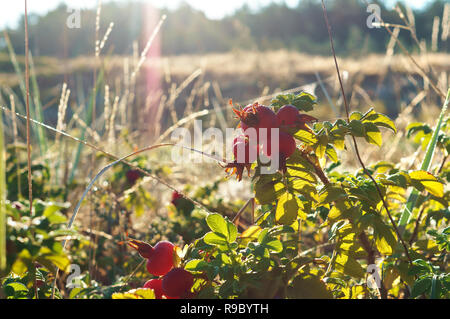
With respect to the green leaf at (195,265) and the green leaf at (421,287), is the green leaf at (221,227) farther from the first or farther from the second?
the green leaf at (421,287)

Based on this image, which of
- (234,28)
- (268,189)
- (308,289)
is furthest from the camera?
(234,28)

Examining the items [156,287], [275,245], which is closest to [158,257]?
[156,287]

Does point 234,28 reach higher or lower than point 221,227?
higher

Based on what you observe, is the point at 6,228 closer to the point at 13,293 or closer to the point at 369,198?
the point at 13,293

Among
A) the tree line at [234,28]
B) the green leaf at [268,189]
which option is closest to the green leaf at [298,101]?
the green leaf at [268,189]

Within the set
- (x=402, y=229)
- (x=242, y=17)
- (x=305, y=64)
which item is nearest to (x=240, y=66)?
(x=305, y=64)

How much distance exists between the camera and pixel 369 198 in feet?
2.69

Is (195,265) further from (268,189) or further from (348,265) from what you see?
(348,265)

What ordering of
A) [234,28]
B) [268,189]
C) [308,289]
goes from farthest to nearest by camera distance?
[234,28] → [268,189] → [308,289]

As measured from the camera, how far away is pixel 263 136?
814 millimetres

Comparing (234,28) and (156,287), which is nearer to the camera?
(156,287)

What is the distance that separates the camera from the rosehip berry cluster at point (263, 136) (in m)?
0.81

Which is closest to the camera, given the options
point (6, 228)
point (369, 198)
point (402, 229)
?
point (6, 228)
